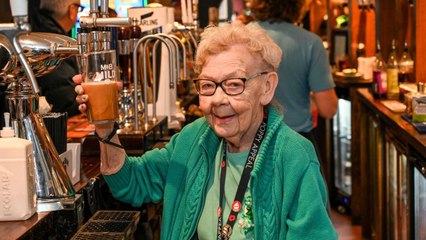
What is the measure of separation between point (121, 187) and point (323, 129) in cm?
562

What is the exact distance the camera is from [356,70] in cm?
786

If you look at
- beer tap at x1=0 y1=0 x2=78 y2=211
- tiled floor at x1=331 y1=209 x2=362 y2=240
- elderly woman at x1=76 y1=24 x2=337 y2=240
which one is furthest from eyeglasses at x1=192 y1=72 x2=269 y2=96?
tiled floor at x1=331 y1=209 x2=362 y2=240

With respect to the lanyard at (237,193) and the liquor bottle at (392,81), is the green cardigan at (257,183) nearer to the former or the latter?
the lanyard at (237,193)

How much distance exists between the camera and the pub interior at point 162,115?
2533 millimetres

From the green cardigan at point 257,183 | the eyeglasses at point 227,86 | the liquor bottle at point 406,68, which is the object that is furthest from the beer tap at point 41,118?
the liquor bottle at point 406,68

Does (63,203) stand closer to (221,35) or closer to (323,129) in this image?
(221,35)

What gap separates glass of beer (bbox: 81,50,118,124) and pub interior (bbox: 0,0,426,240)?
3.1 inches

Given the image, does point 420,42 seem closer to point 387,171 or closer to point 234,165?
point 387,171

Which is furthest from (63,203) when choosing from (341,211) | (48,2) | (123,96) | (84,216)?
(341,211)

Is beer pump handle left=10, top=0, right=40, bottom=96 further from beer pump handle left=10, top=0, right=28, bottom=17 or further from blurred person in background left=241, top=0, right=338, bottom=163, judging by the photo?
blurred person in background left=241, top=0, right=338, bottom=163

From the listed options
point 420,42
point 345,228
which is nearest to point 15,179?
point 420,42

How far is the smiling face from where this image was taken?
2.71 metres

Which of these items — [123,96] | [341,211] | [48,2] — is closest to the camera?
[123,96]

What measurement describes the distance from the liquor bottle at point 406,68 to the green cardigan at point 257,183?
3263 millimetres
